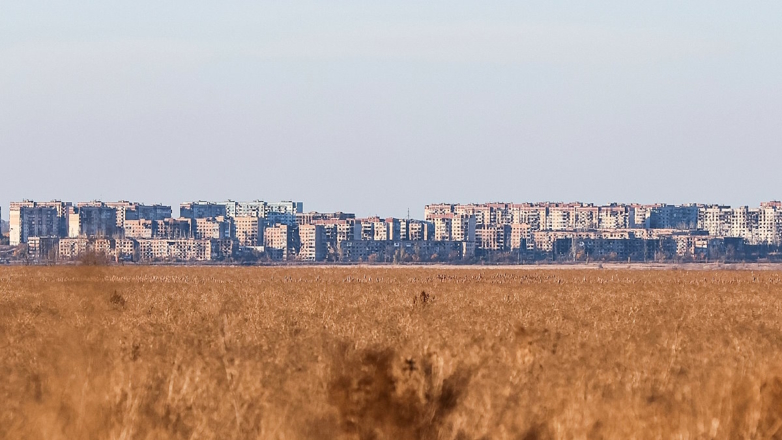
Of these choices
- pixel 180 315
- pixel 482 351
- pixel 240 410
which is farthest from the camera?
pixel 180 315

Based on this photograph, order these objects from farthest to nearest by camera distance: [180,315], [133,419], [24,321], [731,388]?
[180,315] → [24,321] → [731,388] → [133,419]

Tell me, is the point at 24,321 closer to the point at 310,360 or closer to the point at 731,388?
the point at 310,360

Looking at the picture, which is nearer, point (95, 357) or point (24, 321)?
point (95, 357)

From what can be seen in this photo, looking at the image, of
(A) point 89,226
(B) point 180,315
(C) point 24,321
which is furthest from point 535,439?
(B) point 180,315

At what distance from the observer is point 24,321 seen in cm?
2036

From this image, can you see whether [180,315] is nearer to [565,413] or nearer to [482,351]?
[482,351]

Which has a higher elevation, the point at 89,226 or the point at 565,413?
the point at 89,226

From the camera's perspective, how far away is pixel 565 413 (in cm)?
1190

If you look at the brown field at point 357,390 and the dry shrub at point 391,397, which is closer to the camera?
the brown field at point 357,390

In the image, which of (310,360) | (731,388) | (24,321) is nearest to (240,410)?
(310,360)

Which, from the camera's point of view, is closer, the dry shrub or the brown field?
the brown field

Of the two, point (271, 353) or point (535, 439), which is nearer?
point (535, 439)

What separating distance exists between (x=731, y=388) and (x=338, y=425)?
397cm

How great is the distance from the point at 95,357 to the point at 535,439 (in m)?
3.92
